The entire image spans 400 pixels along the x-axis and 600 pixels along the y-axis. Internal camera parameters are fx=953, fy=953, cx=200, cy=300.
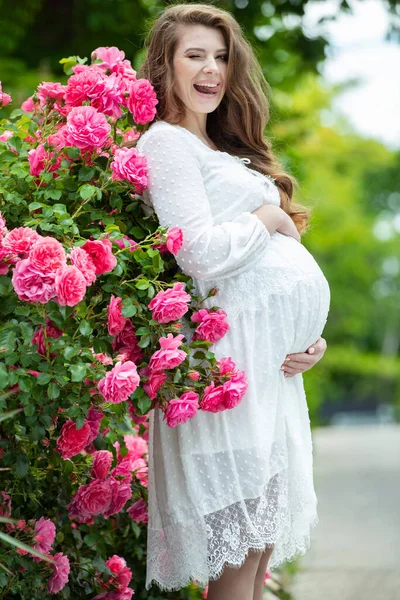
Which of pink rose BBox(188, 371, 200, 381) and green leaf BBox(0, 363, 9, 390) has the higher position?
green leaf BBox(0, 363, 9, 390)

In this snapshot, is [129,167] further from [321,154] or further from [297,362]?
[321,154]

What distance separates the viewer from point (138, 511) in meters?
3.46

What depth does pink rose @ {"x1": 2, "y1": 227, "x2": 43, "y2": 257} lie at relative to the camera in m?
2.44

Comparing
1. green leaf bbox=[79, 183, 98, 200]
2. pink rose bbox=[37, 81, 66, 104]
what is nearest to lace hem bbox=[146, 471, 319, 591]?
green leaf bbox=[79, 183, 98, 200]

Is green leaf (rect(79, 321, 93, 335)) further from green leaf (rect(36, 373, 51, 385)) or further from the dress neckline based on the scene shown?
the dress neckline

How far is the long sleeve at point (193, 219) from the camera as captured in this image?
2730 mm

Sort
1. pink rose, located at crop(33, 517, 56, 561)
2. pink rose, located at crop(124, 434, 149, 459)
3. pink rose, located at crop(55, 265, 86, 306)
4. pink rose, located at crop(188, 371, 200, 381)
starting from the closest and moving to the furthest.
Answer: pink rose, located at crop(55, 265, 86, 306), pink rose, located at crop(188, 371, 200, 381), pink rose, located at crop(33, 517, 56, 561), pink rose, located at crop(124, 434, 149, 459)

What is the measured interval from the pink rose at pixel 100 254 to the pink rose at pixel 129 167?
0.30 metres

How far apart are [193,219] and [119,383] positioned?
0.56 meters

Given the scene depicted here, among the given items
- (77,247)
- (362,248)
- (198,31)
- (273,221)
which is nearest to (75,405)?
(77,247)

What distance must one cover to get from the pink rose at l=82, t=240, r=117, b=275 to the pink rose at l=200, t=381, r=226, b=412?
1.52 ft

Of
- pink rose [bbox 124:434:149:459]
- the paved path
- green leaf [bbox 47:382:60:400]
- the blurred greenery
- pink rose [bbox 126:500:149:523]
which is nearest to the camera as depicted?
green leaf [bbox 47:382:60:400]

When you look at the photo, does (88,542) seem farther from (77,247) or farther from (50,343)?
(77,247)

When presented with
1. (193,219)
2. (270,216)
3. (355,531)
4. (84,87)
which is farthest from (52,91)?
(355,531)
